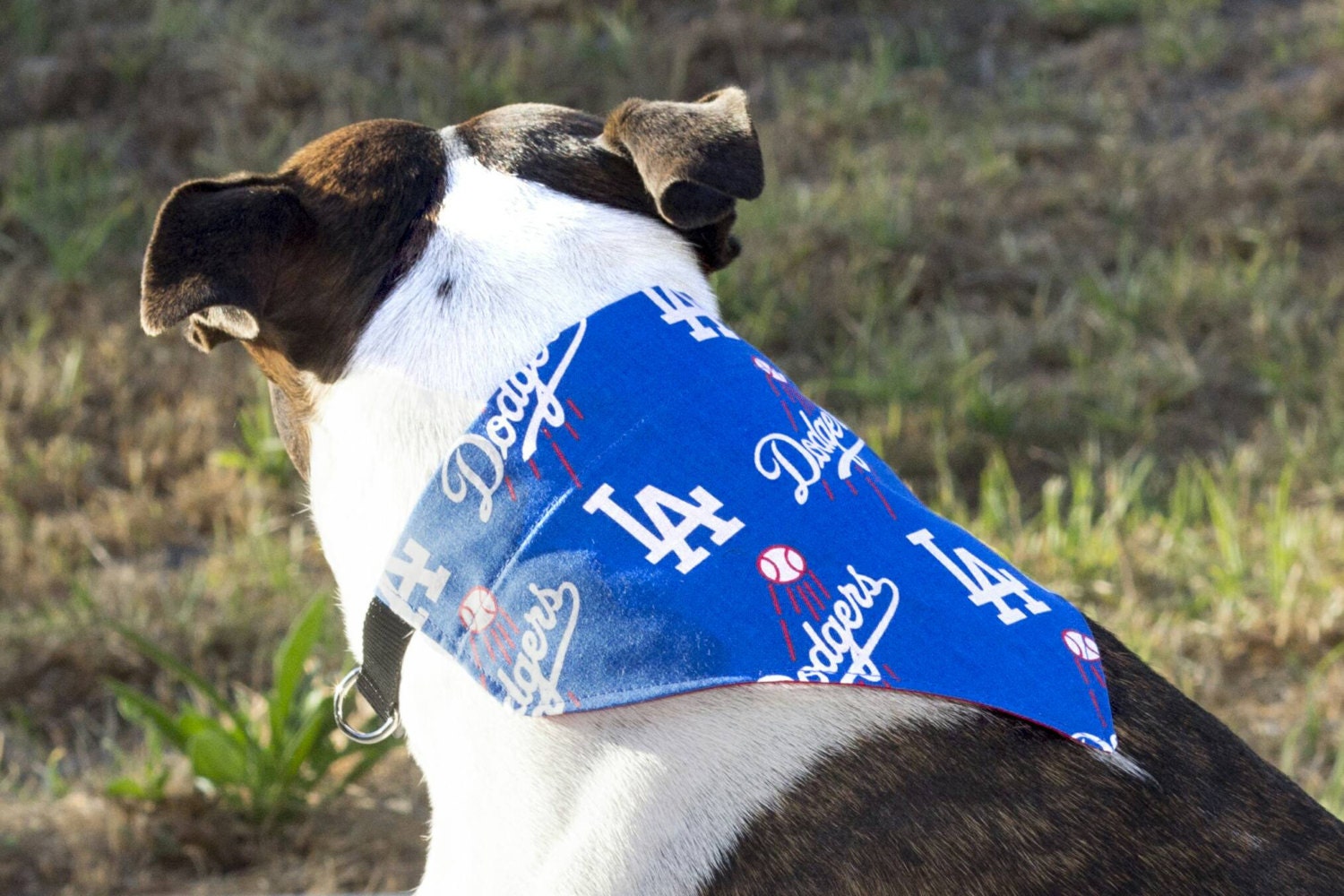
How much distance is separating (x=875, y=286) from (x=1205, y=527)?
5.38 ft

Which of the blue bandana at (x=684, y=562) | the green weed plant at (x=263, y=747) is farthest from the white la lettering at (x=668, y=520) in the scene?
the green weed plant at (x=263, y=747)

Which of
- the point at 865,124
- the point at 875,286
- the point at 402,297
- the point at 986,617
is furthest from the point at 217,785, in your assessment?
the point at 865,124

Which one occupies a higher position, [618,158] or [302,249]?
[618,158]

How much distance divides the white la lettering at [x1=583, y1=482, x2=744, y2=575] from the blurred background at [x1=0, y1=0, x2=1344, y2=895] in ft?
4.73

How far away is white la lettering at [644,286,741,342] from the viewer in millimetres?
1845

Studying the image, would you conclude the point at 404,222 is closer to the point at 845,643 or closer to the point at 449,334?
the point at 449,334

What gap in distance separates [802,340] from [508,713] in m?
3.71

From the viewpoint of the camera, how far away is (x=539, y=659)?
1.70 m

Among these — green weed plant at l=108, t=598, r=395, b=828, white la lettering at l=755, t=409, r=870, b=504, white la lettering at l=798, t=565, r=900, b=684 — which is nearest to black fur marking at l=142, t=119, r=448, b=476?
white la lettering at l=755, t=409, r=870, b=504

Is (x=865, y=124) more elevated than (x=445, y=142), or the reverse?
(x=445, y=142)

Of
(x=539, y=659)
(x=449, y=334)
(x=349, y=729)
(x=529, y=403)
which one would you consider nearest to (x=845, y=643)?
(x=539, y=659)

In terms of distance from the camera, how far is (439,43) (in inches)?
273

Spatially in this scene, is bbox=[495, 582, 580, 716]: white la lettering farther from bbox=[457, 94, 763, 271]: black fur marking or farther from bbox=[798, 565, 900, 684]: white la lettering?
bbox=[457, 94, 763, 271]: black fur marking

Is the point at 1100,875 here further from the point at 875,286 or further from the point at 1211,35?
the point at 1211,35
